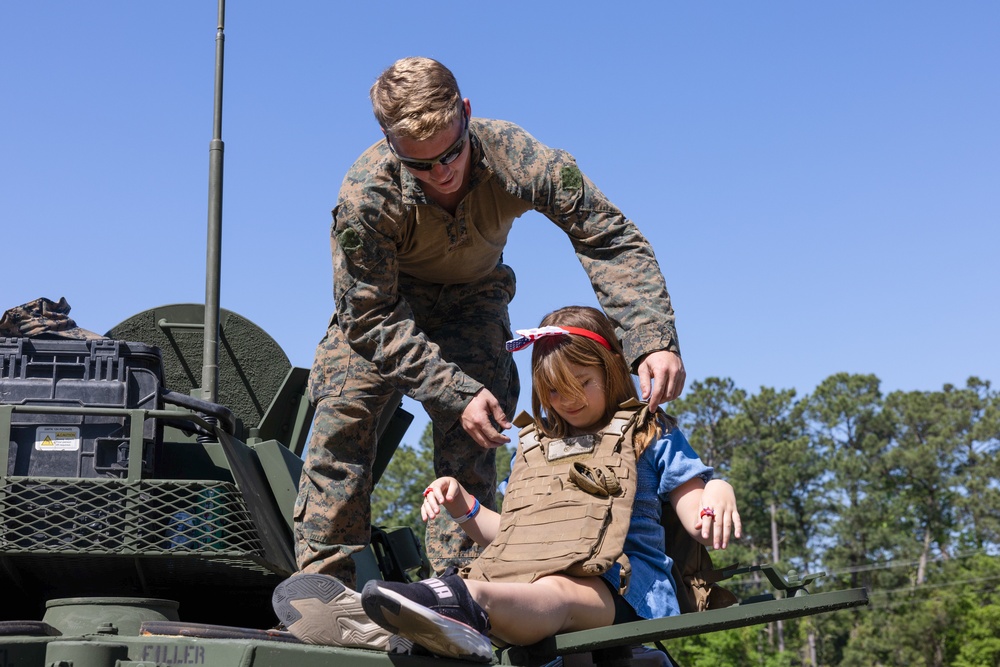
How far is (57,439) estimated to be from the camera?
4148 millimetres

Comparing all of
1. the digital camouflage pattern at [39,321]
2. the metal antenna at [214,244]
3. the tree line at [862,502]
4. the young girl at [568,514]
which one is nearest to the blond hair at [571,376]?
the young girl at [568,514]

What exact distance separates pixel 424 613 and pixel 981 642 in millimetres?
45999

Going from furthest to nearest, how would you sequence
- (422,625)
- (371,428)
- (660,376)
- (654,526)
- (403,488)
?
(403,488), (371,428), (660,376), (654,526), (422,625)

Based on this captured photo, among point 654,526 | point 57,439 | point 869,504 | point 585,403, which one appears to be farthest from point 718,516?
point 869,504

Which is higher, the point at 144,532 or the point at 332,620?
the point at 144,532

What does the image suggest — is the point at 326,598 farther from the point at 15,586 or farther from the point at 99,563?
the point at 15,586

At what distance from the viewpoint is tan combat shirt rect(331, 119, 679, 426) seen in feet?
14.3

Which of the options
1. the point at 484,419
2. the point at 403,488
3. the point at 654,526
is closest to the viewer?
the point at 654,526

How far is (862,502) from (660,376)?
56444mm

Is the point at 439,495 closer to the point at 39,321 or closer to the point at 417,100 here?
the point at 417,100

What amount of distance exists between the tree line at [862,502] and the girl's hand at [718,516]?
1745 inches

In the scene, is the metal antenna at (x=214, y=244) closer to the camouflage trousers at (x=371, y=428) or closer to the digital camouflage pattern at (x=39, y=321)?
the digital camouflage pattern at (x=39, y=321)

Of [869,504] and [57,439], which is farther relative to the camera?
[869,504]

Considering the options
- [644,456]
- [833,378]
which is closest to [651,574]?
[644,456]
